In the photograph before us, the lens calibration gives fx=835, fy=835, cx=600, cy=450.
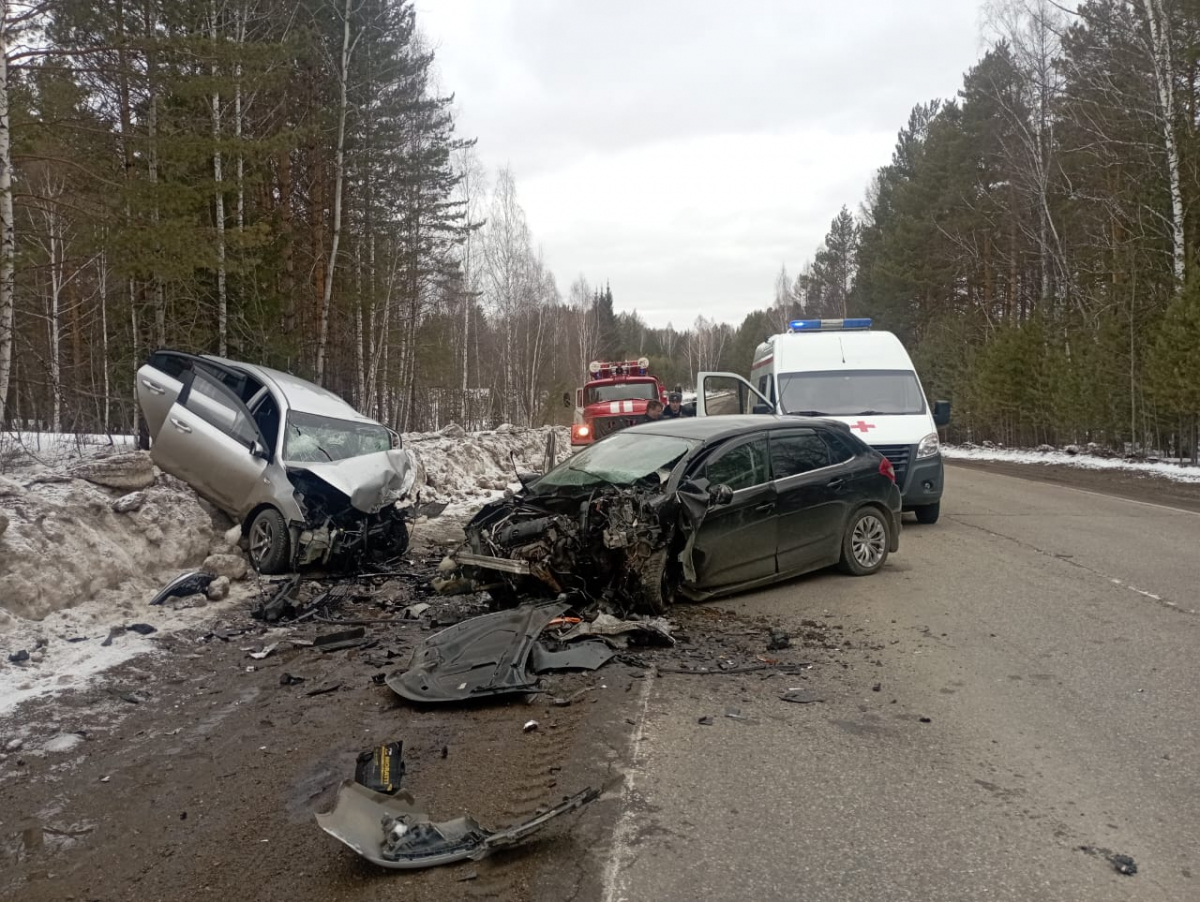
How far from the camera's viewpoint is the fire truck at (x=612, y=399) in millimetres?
20375

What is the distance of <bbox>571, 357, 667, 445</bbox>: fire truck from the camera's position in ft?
66.8

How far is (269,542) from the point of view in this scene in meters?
8.62

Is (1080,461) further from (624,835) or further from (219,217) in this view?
(624,835)

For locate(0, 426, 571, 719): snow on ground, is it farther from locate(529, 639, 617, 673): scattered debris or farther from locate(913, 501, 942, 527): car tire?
locate(913, 501, 942, 527): car tire

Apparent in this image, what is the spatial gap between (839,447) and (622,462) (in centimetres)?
238

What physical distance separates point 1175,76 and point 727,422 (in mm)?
20656

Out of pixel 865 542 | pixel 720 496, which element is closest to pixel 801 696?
pixel 720 496

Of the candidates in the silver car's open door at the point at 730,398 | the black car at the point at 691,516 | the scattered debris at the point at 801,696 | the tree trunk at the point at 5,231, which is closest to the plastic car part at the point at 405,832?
the scattered debris at the point at 801,696

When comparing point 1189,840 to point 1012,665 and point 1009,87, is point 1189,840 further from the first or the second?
point 1009,87

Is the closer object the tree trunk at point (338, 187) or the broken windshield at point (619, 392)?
the tree trunk at point (338, 187)

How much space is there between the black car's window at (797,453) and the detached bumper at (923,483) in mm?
3127

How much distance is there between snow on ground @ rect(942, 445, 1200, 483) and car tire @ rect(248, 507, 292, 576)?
18.3 m

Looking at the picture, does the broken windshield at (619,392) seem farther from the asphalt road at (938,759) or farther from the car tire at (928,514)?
the asphalt road at (938,759)

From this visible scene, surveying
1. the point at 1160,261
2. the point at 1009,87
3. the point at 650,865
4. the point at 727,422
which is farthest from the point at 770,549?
the point at 1009,87
